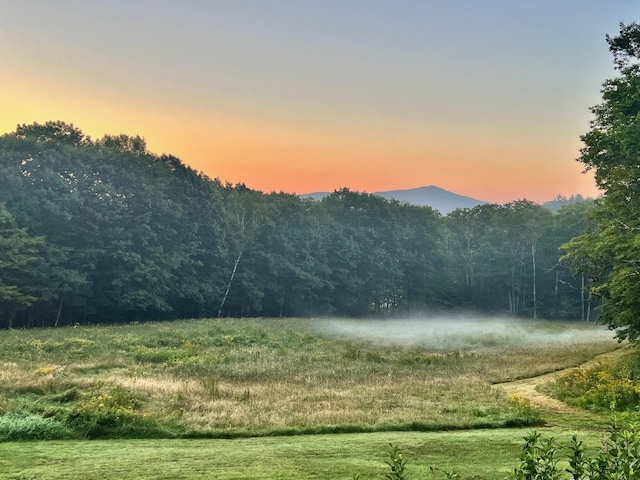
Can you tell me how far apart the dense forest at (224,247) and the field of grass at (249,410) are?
54.4 ft

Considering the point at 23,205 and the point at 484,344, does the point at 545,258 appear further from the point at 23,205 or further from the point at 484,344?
the point at 23,205

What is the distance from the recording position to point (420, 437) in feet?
32.8

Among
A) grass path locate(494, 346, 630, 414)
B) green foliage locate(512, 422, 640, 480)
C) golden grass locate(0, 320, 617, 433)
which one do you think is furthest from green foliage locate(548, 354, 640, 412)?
green foliage locate(512, 422, 640, 480)

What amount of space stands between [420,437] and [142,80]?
31307mm

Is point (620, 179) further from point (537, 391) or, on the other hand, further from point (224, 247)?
point (224, 247)

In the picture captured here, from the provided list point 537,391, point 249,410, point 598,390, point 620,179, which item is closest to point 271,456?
point 249,410

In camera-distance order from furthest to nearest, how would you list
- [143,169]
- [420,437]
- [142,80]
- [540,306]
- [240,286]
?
[540,306], [240,286], [143,169], [142,80], [420,437]

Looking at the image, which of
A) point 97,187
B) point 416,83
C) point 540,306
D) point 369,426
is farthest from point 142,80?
point 540,306

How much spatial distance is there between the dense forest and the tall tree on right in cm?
3877

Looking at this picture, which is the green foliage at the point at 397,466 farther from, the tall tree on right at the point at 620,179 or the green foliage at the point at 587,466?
the tall tree on right at the point at 620,179

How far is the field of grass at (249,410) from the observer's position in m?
7.96

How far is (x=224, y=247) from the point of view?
5897cm

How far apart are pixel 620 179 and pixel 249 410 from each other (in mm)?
19758

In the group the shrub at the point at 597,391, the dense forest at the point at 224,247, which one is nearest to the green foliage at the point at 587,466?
the shrub at the point at 597,391
